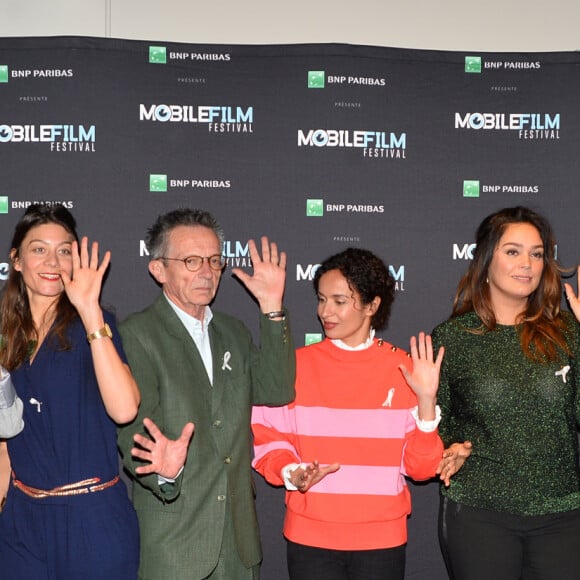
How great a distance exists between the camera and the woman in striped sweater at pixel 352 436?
2.69 meters

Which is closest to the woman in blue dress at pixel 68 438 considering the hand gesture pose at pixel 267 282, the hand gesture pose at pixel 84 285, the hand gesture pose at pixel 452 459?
the hand gesture pose at pixel 84 285

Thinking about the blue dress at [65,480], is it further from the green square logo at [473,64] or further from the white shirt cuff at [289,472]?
the green square logo at [473,64]

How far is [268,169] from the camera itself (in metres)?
3.56

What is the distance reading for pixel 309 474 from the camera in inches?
102

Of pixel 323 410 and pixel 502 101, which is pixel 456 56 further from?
pixel 323 410

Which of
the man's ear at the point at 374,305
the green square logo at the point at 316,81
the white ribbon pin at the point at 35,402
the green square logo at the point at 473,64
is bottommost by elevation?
the white ribbon pin at the point at 35,402

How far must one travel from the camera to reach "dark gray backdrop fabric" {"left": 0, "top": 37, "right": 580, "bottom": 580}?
3.49 metres

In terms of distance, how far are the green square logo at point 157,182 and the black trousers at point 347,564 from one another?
1689mm

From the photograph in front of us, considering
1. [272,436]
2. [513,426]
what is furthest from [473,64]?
[272,436]

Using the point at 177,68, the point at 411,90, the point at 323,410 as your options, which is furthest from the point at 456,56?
the point at 323,410

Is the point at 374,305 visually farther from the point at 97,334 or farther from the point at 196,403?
the point at 97,334

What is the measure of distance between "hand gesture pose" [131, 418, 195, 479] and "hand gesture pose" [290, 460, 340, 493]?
46 centimetres

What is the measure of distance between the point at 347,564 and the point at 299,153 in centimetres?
181

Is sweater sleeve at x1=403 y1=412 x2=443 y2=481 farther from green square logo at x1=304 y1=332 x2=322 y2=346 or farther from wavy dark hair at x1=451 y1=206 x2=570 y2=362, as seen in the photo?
green square logo at x1=304 y1=332 x2=322 y2=346
